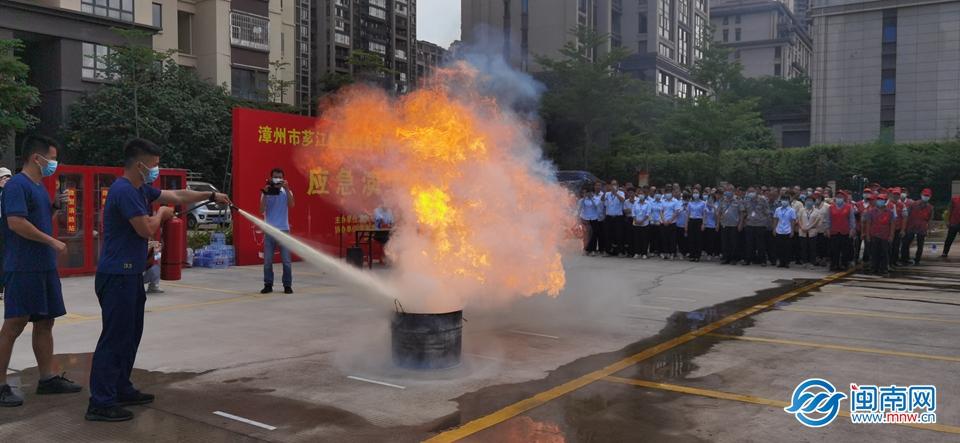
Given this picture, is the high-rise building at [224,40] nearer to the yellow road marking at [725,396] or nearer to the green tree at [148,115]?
the green tree at [148,115]

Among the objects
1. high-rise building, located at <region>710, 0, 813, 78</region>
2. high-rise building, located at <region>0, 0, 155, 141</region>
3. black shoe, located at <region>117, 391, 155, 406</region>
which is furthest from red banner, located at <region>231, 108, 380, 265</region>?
high-rise building, located at <region>710, 0, 813, 78</region>

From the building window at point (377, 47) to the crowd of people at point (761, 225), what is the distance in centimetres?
6504

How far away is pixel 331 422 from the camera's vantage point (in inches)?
191

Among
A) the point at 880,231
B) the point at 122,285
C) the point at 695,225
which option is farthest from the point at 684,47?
the point at 122,285

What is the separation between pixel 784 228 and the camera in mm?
15656

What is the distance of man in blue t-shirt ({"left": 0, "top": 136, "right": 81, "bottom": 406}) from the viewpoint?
16.9 ft

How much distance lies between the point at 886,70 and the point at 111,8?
2259 inches

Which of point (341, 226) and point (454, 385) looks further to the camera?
point (341, 226)

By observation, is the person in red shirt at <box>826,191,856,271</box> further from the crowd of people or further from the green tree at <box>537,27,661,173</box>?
the green tree at <box>537,27,661,173</box>

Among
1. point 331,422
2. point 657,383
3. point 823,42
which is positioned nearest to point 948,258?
point 657,383

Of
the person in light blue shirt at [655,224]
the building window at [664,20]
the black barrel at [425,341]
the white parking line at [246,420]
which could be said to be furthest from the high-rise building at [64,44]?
the building window at [664,20]

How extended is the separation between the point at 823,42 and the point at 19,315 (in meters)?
63.7

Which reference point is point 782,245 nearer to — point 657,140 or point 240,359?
point 240,359

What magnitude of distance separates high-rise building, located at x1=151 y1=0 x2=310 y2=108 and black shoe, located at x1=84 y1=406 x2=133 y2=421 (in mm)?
36666
